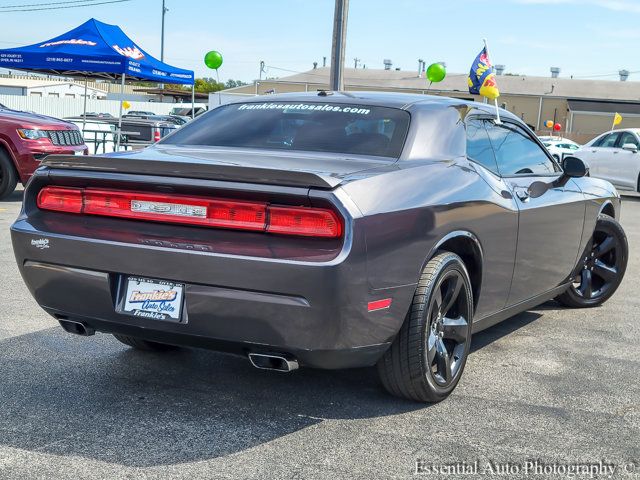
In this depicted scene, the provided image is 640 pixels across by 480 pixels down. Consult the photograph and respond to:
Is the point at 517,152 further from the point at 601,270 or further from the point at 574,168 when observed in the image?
the point at 601,270

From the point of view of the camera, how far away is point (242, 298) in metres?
3.37

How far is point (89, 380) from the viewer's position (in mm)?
4199

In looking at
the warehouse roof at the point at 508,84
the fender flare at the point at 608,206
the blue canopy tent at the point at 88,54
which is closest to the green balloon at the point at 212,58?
the blue canopy tent at the point at 88,54

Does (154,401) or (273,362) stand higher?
(273,362)

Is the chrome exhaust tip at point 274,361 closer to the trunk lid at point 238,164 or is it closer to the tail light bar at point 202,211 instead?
the tail light bar at point 202,211

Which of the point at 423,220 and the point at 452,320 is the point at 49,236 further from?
the point at 452,320

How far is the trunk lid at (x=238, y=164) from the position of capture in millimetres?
3369

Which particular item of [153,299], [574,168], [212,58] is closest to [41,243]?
[153,299]

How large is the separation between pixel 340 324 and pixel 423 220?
0.66 m

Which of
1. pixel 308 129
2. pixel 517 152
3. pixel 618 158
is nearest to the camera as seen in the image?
pixel 308 129

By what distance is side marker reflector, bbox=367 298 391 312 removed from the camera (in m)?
3.44

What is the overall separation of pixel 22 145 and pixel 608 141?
1288cm

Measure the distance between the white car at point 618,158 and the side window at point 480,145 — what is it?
1472 centimetres

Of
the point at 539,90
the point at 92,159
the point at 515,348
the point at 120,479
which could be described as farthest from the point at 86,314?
the point at 539,90
